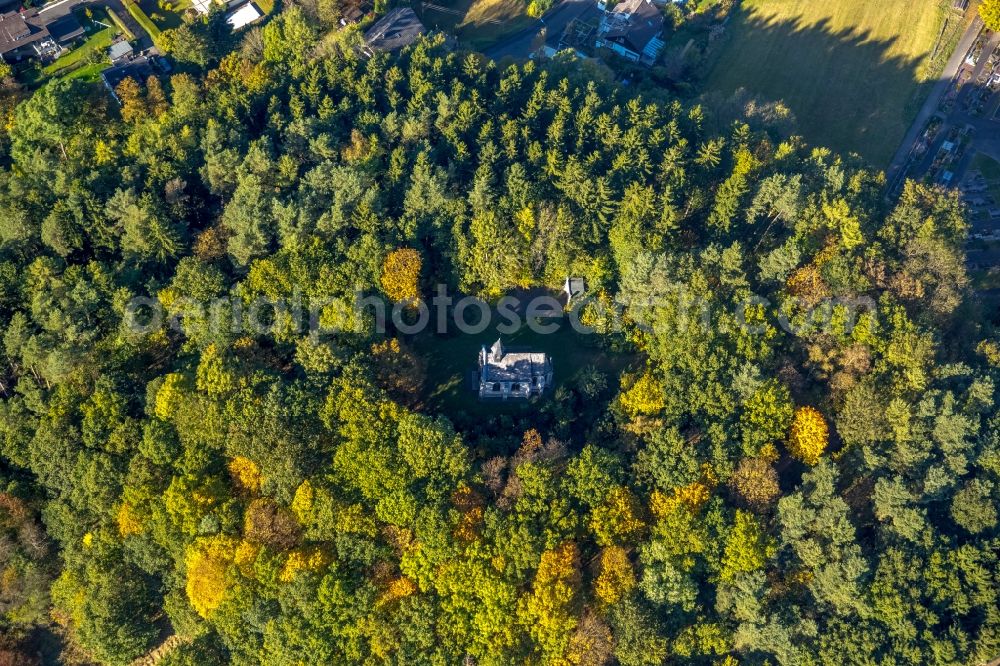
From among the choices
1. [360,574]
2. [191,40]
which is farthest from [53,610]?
[191,40]

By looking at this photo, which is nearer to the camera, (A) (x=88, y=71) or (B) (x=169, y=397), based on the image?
(B) (x=169, y=397)

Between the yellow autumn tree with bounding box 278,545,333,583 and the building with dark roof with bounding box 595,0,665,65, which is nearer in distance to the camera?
the yellow autumn tree with bounding box 278,545,333,583

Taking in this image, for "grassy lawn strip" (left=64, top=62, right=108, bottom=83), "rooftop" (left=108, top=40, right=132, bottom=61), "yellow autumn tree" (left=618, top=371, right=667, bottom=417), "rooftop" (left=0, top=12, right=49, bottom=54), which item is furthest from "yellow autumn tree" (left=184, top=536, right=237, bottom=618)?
"rooftop" (left=0, top=12, right=49, bottom=54)

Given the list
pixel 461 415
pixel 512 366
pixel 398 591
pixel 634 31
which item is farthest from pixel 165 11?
pixel 398 591

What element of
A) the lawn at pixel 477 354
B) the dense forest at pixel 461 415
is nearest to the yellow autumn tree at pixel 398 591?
A: the dense forest at pixel 461 415

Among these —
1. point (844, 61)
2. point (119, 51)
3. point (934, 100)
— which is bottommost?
point (119, 51)

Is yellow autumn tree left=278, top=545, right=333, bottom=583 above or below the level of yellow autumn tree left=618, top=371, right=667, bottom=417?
below

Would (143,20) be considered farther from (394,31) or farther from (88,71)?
(394,31)

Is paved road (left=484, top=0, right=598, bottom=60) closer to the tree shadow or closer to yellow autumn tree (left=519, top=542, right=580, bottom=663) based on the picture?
the tree shadow
